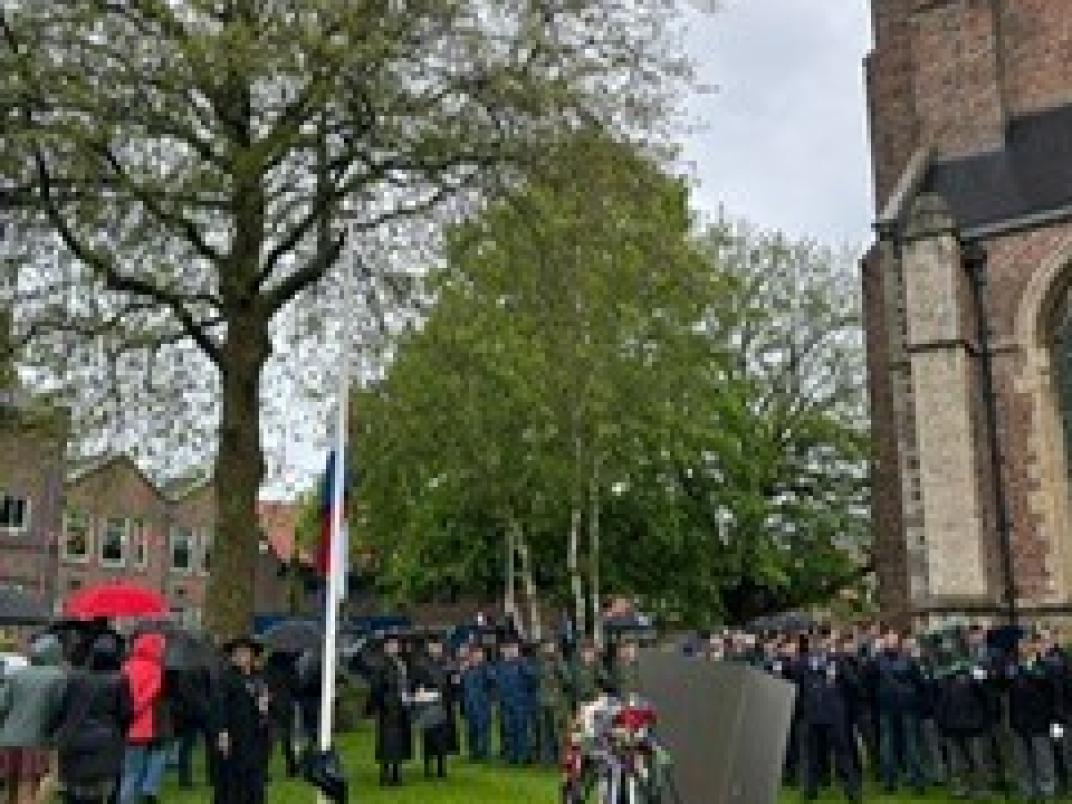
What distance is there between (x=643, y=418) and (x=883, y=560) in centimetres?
599

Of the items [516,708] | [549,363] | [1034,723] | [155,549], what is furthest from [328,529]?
[155,549]

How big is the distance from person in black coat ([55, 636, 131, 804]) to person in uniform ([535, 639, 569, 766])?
7207 mm

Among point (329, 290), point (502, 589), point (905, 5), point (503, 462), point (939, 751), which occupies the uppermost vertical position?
point (905, 5)

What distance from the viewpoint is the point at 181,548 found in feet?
166

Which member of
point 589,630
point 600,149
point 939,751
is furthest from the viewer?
point 589,630

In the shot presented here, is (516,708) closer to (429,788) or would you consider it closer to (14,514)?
(429,788)

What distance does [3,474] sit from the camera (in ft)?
62.5

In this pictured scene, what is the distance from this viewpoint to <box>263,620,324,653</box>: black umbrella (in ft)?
47.1

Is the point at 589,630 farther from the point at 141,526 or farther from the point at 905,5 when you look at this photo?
the point at 141,526

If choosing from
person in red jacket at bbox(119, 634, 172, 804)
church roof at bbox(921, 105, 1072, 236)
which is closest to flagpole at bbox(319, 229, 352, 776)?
person in red jacket at bbox(119, 634, 172, 804)

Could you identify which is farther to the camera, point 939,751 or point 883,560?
point 883,560

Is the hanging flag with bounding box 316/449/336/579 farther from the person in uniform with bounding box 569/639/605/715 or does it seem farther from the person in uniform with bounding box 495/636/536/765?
the person in uniform with bounding box 495/636/536/765

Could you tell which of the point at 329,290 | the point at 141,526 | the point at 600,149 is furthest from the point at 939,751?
the point at 141,526

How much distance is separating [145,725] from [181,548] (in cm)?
4169
